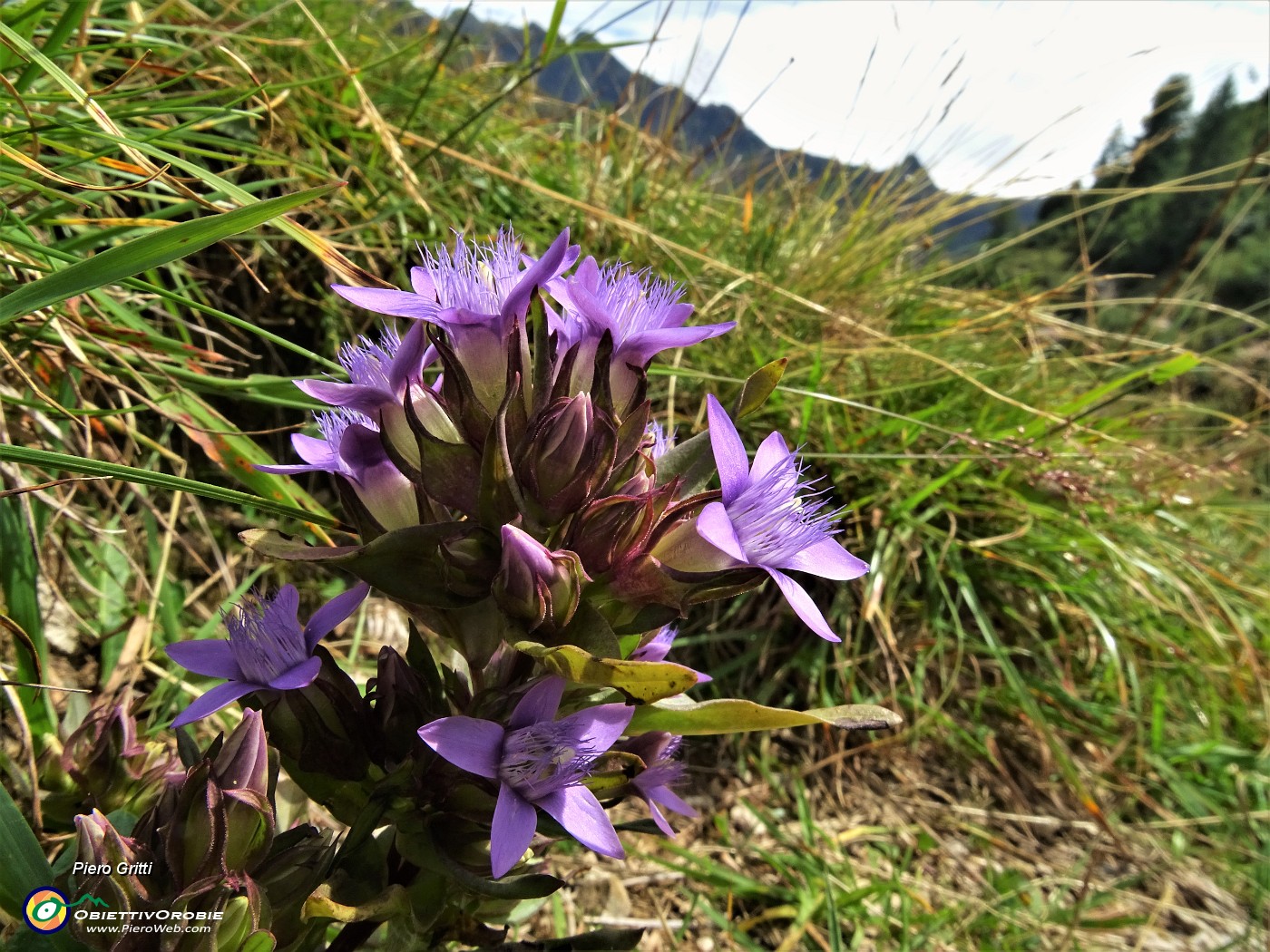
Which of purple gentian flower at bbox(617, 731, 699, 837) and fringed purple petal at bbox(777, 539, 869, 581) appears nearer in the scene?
fringed purple petal at bbox(777, 539, 869, 581)

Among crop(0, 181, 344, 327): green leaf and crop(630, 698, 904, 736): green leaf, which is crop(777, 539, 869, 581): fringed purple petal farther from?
crop(0, 181, 344, 327): green leaf

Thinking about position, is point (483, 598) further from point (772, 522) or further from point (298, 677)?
point (772, 522)

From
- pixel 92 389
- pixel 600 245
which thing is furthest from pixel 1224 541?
pixel 92 389

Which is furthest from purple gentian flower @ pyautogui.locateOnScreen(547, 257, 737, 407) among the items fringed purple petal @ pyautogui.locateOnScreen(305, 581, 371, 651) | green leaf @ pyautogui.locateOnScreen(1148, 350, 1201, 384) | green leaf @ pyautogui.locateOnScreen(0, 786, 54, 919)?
green leaf @ pyautogui.locateOnScreen(1148, 350, 1201, 384)

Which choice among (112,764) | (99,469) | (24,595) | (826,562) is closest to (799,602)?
(826,562)

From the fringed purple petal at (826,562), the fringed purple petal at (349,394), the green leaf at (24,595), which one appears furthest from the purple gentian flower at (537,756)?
the green leaf at (24,595)

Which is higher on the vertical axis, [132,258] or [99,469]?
[132,258]

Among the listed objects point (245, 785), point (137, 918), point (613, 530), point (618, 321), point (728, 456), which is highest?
point (618, 321)

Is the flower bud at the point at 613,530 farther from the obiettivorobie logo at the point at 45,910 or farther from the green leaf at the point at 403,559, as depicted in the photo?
the obiettivorobie logo at the point at 45,910
